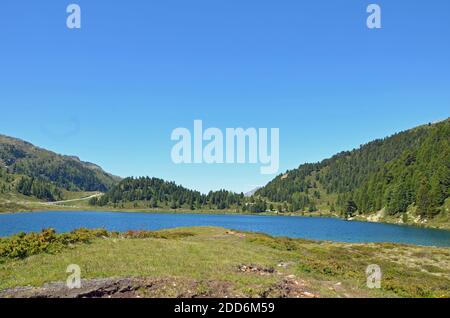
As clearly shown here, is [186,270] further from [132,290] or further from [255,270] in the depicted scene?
[132,290]

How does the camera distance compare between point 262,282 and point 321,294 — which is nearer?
point 321,294

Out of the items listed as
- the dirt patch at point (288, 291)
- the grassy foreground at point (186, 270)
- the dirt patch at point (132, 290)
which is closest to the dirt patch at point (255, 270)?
the grassy foreground at point (186, 270)

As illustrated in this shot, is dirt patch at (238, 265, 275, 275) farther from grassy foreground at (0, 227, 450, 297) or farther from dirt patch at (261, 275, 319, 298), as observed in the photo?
dirt patch at (261, 275, 319, 298)

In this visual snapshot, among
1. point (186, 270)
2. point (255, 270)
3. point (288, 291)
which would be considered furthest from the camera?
point (255, 270)

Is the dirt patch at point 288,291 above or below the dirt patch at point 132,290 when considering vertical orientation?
below

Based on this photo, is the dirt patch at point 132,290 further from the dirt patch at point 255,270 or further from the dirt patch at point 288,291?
the dirt patch at point 255,270

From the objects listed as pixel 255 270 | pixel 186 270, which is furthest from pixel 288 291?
pixel 186 270

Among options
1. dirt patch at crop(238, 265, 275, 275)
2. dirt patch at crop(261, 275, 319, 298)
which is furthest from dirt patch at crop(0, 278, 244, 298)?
dirt patch at crop(238, 265, 275, 275)

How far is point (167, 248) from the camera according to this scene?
35.6m
